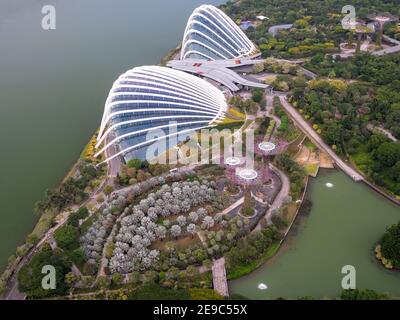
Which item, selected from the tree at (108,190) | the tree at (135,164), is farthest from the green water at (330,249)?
the tree at (135,164)

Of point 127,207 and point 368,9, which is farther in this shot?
point 368,9

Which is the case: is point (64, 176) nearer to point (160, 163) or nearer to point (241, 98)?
point (160, 163)

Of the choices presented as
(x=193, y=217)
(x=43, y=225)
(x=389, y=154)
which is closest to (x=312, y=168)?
(x=389, y=154)

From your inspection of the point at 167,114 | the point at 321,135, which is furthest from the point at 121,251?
the point at 321,135

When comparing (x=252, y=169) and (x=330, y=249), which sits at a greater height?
(x=252, y=169)

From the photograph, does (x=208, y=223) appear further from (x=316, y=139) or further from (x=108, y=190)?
(x=316, y=139)

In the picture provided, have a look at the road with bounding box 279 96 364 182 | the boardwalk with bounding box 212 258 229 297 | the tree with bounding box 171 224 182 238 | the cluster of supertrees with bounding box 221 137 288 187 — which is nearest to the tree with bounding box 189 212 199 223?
the tree with bounding box 171 224 182 238

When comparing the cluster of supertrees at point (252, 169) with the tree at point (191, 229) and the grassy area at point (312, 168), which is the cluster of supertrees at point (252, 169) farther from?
the tree at point (191, 229)
